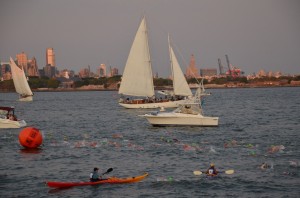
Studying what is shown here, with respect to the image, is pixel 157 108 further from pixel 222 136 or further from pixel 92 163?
pixel 92 163

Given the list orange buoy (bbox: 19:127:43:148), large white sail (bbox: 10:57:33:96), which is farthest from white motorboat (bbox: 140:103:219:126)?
large white sail (bbox: 10:57:33:96)

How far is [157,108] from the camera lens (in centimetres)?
11262

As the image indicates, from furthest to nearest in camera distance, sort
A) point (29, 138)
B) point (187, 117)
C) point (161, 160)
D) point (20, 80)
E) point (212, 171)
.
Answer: point (20, 80) → point (187, 117) → point (29, 138) → point (161, 160) → point (212, 171)

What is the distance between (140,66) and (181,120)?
41068 millimetres

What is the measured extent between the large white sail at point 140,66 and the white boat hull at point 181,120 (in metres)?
38.0

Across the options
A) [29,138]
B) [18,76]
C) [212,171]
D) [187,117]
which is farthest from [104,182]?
[18,76]

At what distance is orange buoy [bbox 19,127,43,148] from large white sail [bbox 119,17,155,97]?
56.5 metres

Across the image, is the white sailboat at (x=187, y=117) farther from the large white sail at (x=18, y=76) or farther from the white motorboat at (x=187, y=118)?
the large white sail at (x=18, y=76)

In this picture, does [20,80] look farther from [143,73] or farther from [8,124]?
[8,124]

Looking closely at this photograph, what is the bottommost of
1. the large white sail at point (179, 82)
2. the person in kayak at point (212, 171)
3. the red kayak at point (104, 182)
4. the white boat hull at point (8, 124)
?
the red kayak at point (104, 182)

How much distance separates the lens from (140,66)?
108812 mm

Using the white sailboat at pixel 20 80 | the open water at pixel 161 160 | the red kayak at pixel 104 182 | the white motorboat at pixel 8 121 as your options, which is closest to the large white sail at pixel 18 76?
the white sailboat at pixel 20 80

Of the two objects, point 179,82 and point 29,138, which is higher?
point 179,82

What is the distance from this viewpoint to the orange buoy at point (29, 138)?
52.8 m
